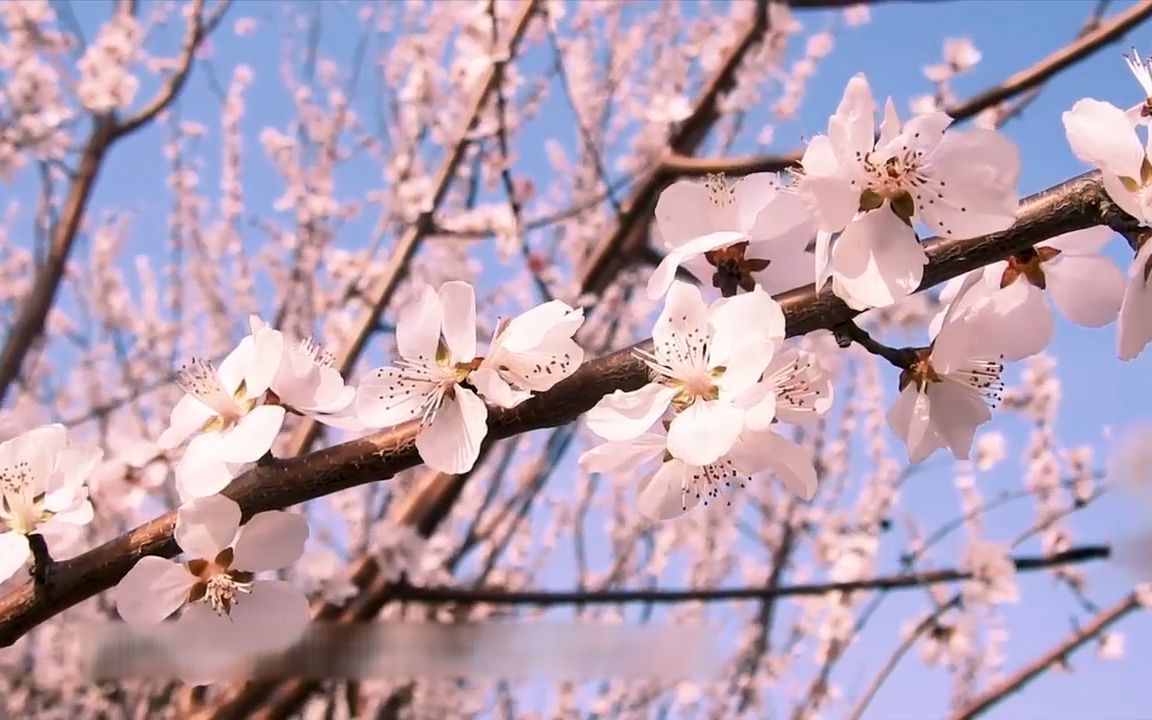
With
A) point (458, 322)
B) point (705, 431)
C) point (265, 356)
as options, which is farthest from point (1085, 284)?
point (265, 356)

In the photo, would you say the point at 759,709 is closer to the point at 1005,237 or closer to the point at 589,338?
the point at 589,338

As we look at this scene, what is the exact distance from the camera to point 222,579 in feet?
1.80

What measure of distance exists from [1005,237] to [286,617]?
47 cm

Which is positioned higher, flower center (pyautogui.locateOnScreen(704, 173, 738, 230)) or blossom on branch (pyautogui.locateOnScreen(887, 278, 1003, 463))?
flower center (pyautogui.locateOnScreen(704, 173, 738, 230))

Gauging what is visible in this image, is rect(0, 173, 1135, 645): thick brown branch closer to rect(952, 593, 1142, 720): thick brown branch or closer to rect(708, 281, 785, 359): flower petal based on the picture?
rect(708, 281, 785, 359): flower petal

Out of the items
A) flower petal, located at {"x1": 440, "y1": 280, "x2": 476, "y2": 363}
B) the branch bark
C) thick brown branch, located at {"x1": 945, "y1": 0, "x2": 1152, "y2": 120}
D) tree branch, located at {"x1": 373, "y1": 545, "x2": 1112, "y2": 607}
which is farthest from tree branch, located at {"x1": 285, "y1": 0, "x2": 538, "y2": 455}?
flower petal, located at {"x1": 440, "y1": 280, "x2": 476, "y2": 363}

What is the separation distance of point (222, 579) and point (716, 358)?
0.32m

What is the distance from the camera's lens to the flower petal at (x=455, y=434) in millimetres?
470

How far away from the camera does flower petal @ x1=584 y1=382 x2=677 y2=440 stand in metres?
0.45

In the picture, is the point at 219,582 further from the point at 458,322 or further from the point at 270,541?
the point at 458,322

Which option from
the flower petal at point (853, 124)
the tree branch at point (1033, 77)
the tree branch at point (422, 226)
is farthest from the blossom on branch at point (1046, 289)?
the tree branch at point (422, 226)

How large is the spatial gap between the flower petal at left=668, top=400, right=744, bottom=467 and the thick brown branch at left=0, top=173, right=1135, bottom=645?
0.10ft

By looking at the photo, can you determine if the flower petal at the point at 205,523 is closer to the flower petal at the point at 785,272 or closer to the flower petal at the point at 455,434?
the flower petal at the point at 455,434

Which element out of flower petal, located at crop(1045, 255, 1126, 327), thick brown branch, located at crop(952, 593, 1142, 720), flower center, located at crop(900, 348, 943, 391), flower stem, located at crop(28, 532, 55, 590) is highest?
flower petal, located at crop(1045, 255, 1126, 327)
